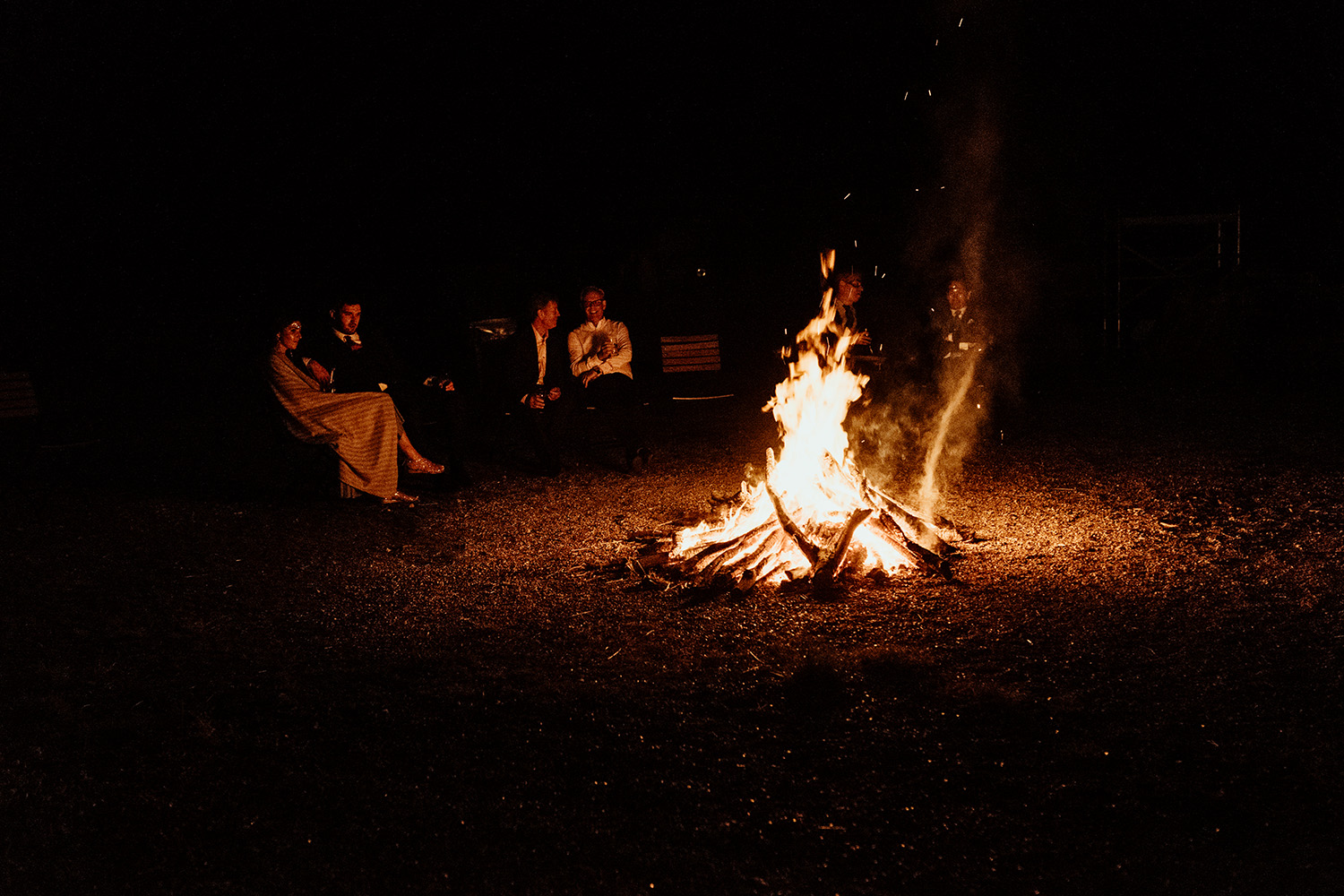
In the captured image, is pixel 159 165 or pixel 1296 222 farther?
pixel 1296 222

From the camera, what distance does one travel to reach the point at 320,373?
7105 mm

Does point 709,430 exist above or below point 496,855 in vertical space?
above

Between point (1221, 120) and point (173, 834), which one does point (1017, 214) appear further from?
point (173, 834)

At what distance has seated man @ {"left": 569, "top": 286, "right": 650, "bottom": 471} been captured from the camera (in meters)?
7.91

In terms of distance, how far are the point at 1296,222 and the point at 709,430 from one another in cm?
1649

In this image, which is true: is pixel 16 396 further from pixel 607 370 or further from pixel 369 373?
pixel 607 370

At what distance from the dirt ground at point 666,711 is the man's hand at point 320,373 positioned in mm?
1370

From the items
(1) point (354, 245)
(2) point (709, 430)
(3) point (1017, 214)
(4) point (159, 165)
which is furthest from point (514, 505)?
(3) point (1017, 214)

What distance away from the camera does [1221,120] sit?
1792 centimetres

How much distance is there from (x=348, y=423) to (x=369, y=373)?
0.76 m

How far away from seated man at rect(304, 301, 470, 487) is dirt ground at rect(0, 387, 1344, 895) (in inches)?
53.7

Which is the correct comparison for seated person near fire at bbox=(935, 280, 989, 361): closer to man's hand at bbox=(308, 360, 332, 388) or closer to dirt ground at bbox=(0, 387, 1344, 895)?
dirt ground at bbox=(0, 387, 1344, 895)

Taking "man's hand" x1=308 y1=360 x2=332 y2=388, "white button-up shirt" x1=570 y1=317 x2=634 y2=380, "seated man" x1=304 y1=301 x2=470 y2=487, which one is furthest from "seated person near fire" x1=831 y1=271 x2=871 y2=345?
"man's hand" x1=308 y1=360 x2=332 y2=388

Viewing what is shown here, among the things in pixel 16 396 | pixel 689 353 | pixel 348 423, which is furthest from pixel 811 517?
pixel 16 396
